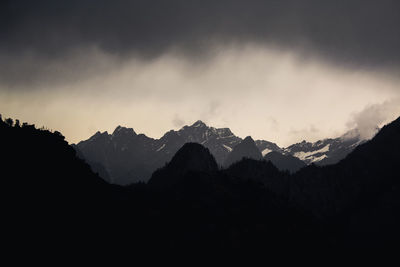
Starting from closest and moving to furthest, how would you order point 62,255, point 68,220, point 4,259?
point 4,259, point 62,255, point 68,220

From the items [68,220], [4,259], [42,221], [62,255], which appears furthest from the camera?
[68,220]

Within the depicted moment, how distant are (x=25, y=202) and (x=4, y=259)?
3320 centimetres

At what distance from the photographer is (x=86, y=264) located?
181125mm

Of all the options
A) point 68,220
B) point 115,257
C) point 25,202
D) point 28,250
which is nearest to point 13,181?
point 25,202

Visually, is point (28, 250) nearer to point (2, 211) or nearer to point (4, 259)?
point (4, 259)

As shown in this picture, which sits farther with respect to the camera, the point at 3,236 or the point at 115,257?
the point at 115,257

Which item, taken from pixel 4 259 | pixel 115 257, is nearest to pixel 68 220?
pixel 115 257

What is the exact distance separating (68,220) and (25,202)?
1918 cm

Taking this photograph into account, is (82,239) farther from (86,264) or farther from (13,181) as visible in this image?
(13,181)

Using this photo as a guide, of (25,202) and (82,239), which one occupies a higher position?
(25,202)

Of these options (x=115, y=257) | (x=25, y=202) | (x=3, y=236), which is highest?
(x=25, y=202)

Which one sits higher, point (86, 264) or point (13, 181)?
point (13, 181)

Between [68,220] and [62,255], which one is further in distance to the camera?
[68,220]

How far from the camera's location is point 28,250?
556ft
